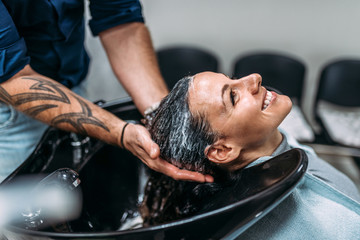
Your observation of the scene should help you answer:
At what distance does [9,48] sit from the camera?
864 mm

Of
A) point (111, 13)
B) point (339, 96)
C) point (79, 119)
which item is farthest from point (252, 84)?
point (339, 96)

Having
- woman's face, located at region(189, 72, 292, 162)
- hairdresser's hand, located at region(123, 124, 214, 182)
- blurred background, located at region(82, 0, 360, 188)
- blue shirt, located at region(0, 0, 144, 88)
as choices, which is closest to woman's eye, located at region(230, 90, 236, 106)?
woman's face, located at region(189, 72, 292, 162)

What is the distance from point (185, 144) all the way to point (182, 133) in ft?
0.11

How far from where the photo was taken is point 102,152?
3.40ft

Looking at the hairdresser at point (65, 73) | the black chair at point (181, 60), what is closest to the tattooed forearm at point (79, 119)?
the hairdresser at point (65, 73)

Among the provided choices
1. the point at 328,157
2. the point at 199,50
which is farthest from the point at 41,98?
the point at 328,157

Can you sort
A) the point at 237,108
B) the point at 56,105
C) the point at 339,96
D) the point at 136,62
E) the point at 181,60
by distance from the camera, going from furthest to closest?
the point at 181,60
the point at 339,96
the point at 136,62
the point at 56,105
the point at 237,108

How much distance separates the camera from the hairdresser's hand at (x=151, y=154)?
2.73 feet

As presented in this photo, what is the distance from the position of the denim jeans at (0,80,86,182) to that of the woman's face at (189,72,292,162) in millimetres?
610

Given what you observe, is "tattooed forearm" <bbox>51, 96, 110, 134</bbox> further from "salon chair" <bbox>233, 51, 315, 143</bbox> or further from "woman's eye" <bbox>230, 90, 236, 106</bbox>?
"salon chair" <bbox>233, 51, 315, 143</bbox>

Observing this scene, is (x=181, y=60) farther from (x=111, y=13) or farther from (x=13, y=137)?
(x=13, y=137)

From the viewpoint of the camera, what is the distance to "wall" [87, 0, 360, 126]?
2.19 m

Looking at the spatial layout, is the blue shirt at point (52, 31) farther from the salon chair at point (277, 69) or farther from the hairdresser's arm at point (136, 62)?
the salon chair at point (277, 69)

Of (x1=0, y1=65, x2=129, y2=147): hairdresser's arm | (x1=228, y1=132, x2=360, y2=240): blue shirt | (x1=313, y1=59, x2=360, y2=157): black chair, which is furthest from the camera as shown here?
(x1=313, y1=59, x2=360, y2=157): black chair
